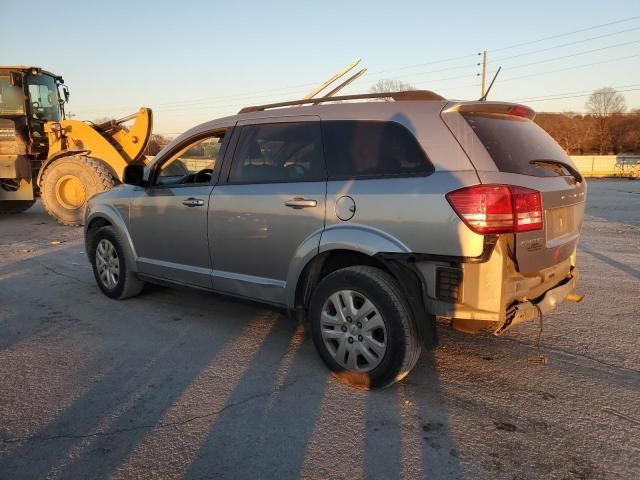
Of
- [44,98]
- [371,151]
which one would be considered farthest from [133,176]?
[44,98]

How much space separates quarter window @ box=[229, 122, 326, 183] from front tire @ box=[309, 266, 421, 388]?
2.72ft

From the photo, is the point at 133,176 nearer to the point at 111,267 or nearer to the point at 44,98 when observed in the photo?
the point at 111,267

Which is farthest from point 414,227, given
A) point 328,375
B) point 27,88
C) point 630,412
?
point 27,88

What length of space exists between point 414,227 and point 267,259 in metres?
1.30

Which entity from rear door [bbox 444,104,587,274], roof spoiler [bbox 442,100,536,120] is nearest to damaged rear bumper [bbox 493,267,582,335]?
rear door [bbox 444,104,587,274]

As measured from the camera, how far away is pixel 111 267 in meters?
5.48

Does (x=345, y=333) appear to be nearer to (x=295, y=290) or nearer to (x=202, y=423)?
(x=295, y=290)

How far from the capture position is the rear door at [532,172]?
10.0ft

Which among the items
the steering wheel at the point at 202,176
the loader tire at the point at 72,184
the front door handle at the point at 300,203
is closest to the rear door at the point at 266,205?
the front door handle at the point at 300,203

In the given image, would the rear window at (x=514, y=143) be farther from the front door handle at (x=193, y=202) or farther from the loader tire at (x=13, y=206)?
the loader tire at (x=13, y=206)

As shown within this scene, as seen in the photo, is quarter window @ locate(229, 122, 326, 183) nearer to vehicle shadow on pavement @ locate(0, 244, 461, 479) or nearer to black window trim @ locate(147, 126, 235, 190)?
black window trim @ locate(147, 126, 235, 190)

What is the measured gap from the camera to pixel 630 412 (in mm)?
3057

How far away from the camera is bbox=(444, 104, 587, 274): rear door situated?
3051 mm

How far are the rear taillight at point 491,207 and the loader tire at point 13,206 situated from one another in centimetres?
1288
